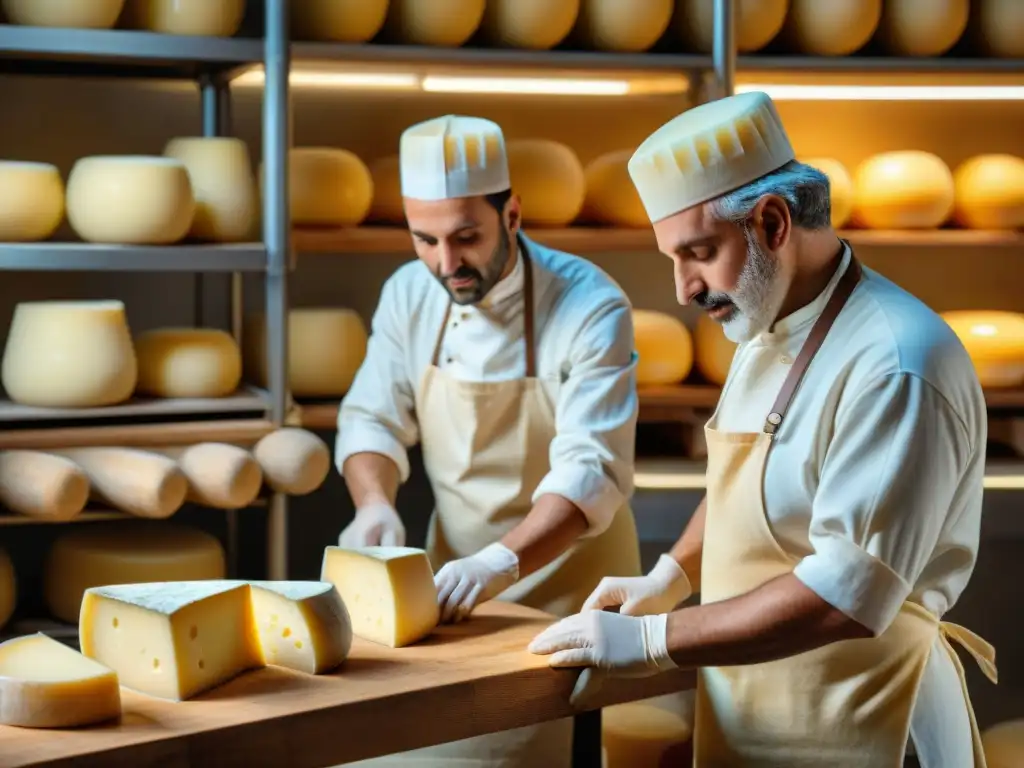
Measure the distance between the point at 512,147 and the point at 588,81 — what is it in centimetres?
26

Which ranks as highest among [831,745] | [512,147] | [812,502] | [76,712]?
[512,147]

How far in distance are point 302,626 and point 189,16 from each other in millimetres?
1579

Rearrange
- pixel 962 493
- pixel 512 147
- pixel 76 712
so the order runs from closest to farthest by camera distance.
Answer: pixel 76 712 → pixel 962 493 → pixel 512 147

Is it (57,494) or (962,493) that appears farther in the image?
(57,494)

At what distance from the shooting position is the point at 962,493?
1787 millimetres

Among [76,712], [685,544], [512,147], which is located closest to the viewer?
[76,712]

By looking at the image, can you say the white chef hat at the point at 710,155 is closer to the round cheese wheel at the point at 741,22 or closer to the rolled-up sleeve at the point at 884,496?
the rolled-up sleeve at the point at 884,496

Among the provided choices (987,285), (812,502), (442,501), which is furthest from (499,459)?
(987,285)

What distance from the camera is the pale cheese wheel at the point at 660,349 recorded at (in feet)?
11.2

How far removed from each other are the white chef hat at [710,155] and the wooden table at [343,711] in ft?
2.16

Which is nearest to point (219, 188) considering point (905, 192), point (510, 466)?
point (510, 466)

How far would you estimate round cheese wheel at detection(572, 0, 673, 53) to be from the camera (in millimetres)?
3197

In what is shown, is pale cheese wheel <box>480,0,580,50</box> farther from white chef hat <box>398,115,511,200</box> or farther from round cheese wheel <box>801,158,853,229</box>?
round cheese wheel <box>801,158,853,229</box>

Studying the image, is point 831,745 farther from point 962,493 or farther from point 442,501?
point 442,501
